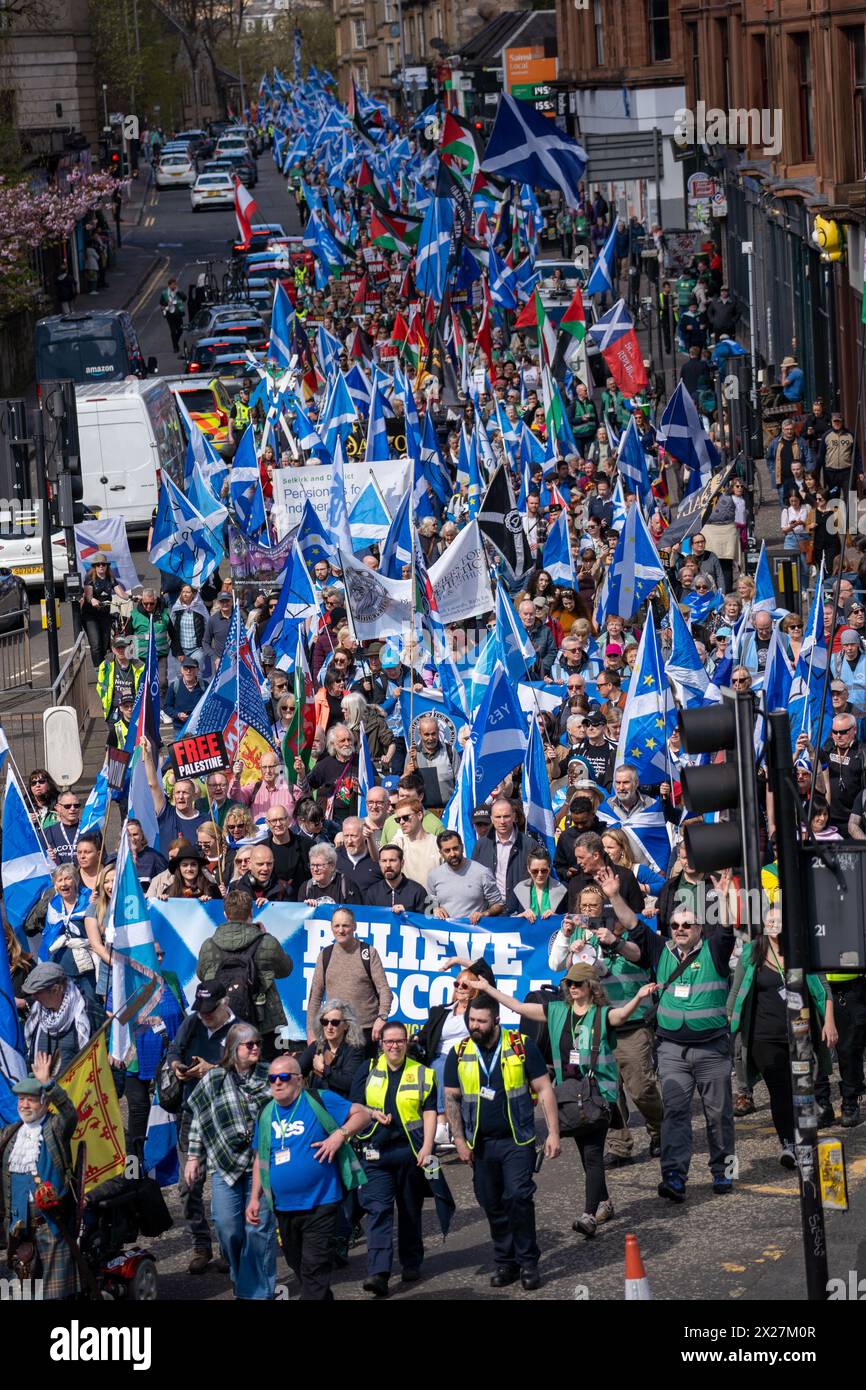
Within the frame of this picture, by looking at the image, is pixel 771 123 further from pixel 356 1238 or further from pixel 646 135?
pixel 356 1238

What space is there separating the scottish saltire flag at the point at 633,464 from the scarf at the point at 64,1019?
12919 millimetres

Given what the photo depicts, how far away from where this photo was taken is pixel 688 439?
82.3 feet

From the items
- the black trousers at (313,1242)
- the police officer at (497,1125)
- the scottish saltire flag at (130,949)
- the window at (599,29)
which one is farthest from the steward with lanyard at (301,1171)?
the window at (599,29)

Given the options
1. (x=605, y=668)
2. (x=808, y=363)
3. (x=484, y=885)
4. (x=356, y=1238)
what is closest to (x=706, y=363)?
(x=808, y=363)

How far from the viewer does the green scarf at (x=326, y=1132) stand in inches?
411

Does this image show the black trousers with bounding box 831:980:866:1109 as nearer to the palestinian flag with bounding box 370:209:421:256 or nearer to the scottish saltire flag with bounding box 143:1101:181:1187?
the scottish saltire flag with bounding box 143:1101:181:1187

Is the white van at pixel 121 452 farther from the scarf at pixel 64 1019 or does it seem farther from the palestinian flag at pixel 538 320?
the scarf at pixel 64 1019

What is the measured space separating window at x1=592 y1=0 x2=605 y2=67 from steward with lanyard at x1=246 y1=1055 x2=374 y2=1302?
51661 mm

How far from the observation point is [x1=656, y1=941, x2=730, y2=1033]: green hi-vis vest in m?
11.7

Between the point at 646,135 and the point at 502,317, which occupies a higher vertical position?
the point at 646,135

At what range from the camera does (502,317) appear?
40719 millimetres

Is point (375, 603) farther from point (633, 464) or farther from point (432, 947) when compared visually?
point (432, 947)

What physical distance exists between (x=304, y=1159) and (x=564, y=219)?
4847 cm

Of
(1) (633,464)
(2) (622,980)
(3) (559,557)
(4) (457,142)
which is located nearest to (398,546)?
(3) (559,557)
